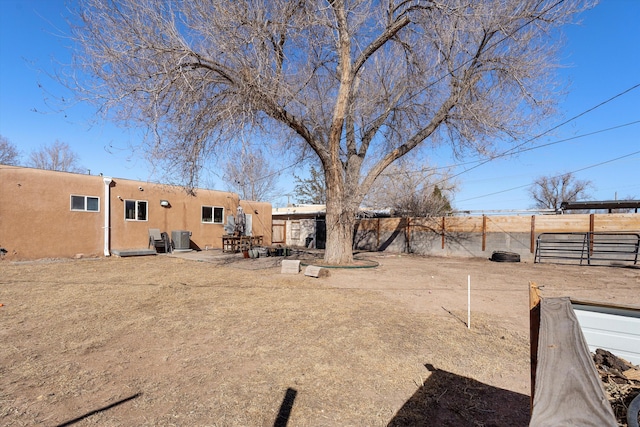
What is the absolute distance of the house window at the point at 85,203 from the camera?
1184 centimetres

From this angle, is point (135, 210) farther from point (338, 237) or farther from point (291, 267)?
point (338, 237)

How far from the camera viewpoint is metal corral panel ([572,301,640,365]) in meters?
1.74

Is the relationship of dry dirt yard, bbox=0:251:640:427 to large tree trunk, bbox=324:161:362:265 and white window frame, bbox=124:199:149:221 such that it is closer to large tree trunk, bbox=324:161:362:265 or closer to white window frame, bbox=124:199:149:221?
large tree trunk, bbox=324:161:362:265

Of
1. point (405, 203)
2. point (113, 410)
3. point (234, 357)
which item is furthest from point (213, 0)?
point (405, 203)

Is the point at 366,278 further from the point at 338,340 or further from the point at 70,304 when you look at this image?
the point at 70,304

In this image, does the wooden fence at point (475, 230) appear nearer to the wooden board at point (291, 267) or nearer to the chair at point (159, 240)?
the wooden board at point (291, 267)

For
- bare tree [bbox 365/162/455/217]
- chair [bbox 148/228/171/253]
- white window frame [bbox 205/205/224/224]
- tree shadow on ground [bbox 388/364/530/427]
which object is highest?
bare tree [bbox 365/162/455/217]

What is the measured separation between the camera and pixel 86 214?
1211cm

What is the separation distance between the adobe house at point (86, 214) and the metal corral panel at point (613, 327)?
46.6ft

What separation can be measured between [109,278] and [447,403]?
8.18 meters

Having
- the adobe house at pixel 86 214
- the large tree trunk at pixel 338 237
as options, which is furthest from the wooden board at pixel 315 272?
the adobe house at pixel 86 214

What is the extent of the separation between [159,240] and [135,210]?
1.55m

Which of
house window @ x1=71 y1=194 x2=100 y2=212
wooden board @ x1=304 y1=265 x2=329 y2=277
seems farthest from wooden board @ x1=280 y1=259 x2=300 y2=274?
house window @ x1=71 y1=194 x2=100 y2=212

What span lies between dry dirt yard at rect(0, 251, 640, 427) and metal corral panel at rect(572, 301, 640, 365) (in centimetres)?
104
